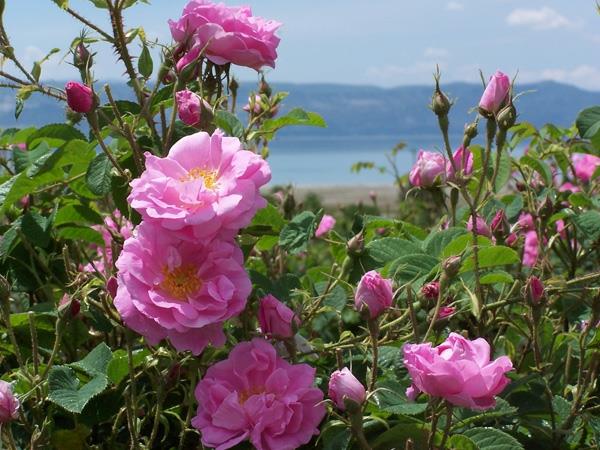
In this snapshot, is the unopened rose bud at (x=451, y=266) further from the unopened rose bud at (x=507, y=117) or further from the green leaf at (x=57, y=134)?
the green leaf at (x=57, y=134)

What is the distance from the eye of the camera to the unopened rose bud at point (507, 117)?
119 centimetres

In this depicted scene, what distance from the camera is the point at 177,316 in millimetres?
952

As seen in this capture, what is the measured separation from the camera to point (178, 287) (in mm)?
977

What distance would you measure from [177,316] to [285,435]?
190 mm

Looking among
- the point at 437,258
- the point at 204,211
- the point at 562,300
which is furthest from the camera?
the point at 562,300

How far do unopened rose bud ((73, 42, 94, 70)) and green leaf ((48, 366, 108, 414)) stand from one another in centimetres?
38

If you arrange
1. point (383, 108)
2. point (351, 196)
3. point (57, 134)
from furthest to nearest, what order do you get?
point (383, 108) → point (351, 196) → point (57, 134)

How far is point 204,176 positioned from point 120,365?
0.31 meters

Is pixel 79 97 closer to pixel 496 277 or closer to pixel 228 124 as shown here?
pixel 228 124

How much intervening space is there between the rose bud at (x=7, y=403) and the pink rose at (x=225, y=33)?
0.48 m

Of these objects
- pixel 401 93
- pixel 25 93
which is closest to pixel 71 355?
pixel 25 93

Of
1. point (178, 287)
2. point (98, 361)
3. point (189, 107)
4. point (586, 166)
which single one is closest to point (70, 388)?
point (98, 361)

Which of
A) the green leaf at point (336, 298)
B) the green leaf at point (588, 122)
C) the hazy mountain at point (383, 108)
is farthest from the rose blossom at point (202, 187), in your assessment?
the hazy mountain at point (383, 108)

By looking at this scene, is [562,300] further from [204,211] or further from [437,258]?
[204,211]
